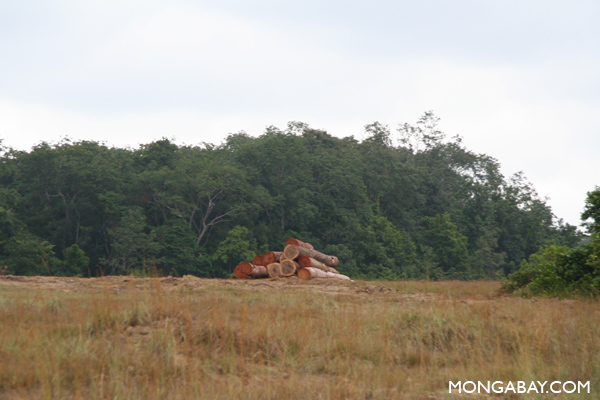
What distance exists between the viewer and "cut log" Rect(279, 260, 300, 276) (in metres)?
19.2

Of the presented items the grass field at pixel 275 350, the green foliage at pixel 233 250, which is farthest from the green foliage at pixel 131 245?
the grass field at pixel 275 350

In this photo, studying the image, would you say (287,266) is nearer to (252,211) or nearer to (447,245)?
(252,211)

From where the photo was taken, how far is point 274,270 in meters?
19.6

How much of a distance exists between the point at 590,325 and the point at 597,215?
6317 mm

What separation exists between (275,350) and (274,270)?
13.9 metres

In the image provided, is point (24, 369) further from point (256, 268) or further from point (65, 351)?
point (256, 268)

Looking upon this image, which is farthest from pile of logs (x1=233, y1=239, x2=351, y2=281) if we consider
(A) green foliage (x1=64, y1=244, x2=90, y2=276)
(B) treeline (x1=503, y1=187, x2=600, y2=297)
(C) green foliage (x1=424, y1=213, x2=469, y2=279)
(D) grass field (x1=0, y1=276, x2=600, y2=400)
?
(C) green foliage (x1=424, y1=213, x2=469, y2=279)

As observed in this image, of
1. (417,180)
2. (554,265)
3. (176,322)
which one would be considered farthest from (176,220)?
(176,322)

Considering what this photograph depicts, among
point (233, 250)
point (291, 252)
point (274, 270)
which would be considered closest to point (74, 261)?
point (233, 250)

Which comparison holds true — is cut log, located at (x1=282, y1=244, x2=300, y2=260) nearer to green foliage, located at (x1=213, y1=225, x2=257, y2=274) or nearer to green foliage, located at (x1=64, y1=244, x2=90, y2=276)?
green foliage, located at (x1=213, y1=225, x2=257, y2=274)

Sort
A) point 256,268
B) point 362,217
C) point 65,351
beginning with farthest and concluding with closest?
point 362,217 → point 256,268 → point 65,351

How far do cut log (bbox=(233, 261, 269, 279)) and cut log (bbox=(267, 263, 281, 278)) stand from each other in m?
0.19

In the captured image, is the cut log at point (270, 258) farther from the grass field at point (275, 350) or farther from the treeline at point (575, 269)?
the grass field at point (275, 350)

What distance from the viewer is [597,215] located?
12242 mm
